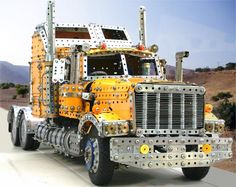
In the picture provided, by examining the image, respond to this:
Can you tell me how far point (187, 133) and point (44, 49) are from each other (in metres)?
4.86

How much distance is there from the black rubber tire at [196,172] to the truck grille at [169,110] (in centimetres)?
93

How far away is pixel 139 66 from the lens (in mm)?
10148

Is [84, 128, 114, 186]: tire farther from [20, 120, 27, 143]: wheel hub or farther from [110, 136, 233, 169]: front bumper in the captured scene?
[20, 120, 27, 143]: wheel hub

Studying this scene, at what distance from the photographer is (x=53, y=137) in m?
11.1

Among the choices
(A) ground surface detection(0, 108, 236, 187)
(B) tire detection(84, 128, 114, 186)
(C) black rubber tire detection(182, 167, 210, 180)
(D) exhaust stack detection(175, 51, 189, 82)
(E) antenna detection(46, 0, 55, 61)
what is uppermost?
(E) antenna detection(46, 0, 55, 61)

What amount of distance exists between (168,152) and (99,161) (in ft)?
3.72

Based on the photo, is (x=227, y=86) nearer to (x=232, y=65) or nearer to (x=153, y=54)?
(x=232, y=65)

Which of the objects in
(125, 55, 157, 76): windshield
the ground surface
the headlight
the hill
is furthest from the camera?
the hill

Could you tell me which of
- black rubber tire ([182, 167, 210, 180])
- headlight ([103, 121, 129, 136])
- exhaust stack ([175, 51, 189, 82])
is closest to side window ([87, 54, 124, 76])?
exhaust stack ([175, 51, 189, 82])

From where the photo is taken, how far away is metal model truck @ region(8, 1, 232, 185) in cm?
793

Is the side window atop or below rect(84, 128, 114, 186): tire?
atop

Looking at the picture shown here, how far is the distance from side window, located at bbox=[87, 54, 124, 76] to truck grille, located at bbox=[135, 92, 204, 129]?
5.82ft

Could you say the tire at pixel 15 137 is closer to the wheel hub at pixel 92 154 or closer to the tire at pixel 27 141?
the tire at pixel 27 141

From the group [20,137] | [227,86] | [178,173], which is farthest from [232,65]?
[178,173]
